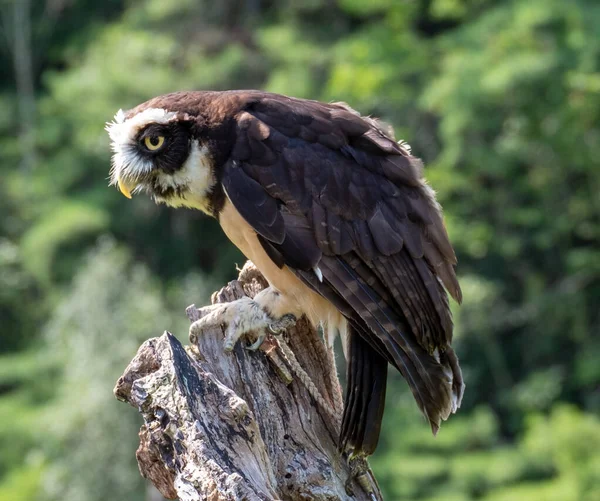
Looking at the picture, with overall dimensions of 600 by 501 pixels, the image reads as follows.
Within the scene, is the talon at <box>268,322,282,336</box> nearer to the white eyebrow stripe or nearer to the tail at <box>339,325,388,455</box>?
the tail at <box>339,325,388,455</box>

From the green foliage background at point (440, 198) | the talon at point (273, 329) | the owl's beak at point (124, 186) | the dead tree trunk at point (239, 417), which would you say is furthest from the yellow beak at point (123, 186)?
the green foliage background at point (440, 198)

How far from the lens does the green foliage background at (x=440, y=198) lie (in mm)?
12781

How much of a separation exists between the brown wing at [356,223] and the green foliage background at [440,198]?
7940 mm

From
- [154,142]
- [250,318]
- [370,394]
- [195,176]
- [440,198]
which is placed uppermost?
[154,142]

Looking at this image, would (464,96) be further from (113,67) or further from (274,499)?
(274,499)

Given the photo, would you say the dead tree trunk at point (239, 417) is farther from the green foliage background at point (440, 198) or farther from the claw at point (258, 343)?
the green foliage background at point (440, 198)

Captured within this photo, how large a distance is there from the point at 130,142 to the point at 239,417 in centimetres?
127

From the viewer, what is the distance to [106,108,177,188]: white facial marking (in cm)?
402

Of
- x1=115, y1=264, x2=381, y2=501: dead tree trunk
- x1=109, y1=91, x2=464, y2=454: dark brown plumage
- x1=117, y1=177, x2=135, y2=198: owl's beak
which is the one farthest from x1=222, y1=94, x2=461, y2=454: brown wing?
x1=117, y1=177, x2=135, y2=198: owl's beak

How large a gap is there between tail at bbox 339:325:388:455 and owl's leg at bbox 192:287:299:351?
276 millimetres

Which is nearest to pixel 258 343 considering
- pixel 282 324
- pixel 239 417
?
pixel 282 324

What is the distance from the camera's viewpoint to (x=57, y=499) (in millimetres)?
13359

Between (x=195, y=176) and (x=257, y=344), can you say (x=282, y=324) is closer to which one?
(x=257, y=344)

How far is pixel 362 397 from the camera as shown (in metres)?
3.90
